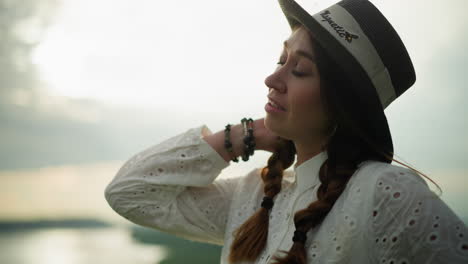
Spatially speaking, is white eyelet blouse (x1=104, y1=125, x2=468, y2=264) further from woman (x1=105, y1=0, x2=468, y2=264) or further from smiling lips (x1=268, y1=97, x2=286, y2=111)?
smiling lips (x1=268, y1=97, x2=286, y2=111)

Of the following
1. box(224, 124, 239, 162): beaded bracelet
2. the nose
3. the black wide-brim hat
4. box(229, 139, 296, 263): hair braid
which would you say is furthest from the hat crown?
box(224, 124, 239, 162): beaded bracelet

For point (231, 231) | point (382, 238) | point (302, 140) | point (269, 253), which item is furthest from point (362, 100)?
point (231, 231)

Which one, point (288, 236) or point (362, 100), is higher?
point (362, 100)

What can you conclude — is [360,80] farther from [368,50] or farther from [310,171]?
[310,171]

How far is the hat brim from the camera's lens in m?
1.15

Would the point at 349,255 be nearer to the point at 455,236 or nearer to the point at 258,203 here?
the point at 455,236

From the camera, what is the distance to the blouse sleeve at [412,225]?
940 millimetres

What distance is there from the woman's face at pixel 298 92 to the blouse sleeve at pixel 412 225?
280 mm

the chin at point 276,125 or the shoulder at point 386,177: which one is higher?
the chin at point 276,125

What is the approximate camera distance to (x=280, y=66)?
51.9 inches

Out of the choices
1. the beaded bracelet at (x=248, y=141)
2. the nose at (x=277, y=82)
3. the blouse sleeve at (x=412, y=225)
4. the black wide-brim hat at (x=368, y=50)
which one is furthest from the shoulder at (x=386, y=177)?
the beaded bracelet at (x=248, y=141)

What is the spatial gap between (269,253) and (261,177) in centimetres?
36

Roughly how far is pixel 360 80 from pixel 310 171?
1.12 feet

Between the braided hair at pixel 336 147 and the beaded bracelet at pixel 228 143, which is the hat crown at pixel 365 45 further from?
the beaded bracelet at pixel 228 143
